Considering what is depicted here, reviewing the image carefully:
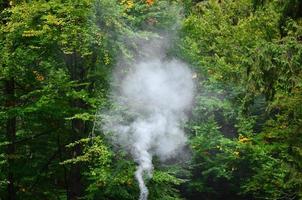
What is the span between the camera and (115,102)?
41.4 ft

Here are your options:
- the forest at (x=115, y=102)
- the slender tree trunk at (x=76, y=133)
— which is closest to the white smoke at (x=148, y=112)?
the forest at (x=115, y=102)

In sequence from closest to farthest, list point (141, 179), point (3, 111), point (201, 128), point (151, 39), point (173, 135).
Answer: point (3, 111)
point (141, 179)
point (151, 39)
point (173, 135)
point (201, 128)

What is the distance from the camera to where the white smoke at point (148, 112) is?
12703mm

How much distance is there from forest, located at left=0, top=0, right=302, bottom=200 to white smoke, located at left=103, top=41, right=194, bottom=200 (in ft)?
0.11

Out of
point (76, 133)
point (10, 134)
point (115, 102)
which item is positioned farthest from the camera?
point (76, 133)

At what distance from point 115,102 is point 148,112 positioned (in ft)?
4.23

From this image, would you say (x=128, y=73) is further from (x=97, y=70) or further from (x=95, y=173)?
(x=95, y=173)

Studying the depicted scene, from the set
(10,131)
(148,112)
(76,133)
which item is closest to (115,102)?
(148,112)

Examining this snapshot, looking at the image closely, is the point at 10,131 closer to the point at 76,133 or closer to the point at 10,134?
the point at 10,134

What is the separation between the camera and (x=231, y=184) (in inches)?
770

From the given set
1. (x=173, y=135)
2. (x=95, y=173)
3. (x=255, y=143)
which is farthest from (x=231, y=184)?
(x=95, y=173)

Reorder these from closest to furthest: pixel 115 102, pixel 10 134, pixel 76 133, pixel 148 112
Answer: pixel 10 134
pixel 115 102
pixel 76 133
pixel 148 112

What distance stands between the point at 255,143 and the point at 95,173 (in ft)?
23.3

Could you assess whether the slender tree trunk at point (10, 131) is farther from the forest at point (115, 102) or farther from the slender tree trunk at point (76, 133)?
the slender tree trunk at point (76, 133)
